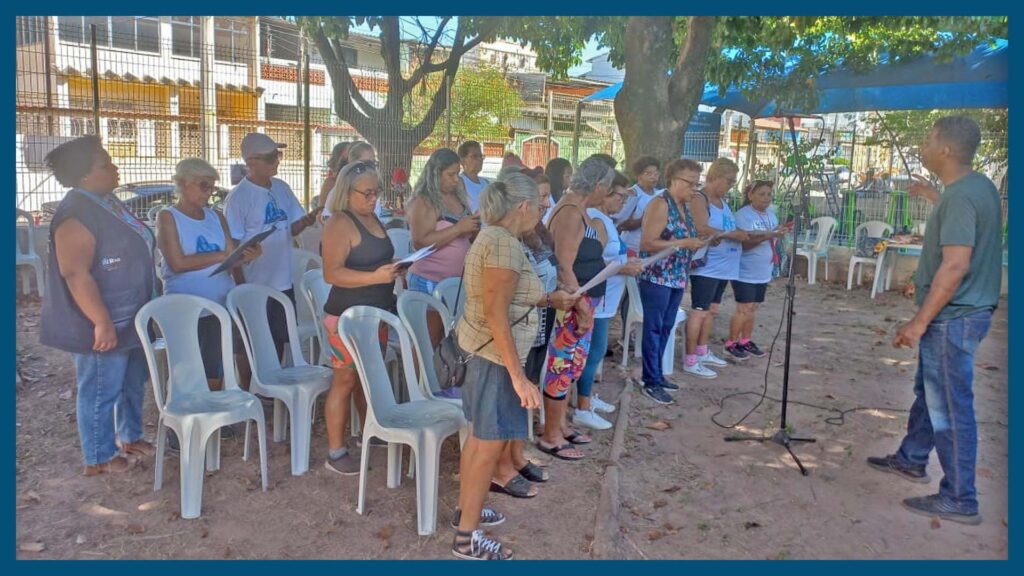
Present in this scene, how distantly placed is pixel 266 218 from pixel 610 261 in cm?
208

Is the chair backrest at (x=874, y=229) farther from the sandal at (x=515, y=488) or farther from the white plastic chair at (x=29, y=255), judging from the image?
the white plastic chair at (x=29, y=255)

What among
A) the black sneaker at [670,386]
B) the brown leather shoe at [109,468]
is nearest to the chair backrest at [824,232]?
the black sneaker at [670,386]

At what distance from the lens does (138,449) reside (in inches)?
157

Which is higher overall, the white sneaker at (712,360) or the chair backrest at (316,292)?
the chair backrest at (316,292)

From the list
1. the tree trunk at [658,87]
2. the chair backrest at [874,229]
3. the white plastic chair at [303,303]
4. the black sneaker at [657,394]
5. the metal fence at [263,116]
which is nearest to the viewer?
the white plastic chair at [303,303]

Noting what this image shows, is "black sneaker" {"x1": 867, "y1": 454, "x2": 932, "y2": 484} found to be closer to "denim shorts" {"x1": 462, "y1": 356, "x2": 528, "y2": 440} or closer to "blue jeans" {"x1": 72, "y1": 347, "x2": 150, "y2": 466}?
"denim shorts" {"x1": 462, "y1": 356, "x2": 528, "y2": 440}

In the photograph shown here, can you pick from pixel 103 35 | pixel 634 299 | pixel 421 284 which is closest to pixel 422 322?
pixel 421 284

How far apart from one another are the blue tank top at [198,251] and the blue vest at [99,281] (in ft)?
0.77

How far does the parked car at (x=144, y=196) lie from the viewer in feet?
25.7

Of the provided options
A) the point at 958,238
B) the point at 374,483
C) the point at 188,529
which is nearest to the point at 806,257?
the point at 958,238

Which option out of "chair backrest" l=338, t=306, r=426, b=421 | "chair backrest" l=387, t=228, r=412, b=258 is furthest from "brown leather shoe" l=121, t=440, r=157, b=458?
"chair backrest" l=387, t=228, r=412, b=258

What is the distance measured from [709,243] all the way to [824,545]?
2.61 m

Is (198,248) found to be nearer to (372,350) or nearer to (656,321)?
(372,350)

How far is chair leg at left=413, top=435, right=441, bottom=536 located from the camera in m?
3.28
